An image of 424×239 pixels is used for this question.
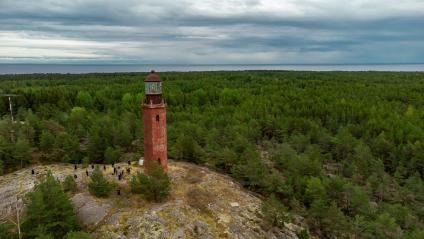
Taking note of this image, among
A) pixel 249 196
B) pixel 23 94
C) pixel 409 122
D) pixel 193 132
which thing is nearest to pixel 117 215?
pixel 249 196

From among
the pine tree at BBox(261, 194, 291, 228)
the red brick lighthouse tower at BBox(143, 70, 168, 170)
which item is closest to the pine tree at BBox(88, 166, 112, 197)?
the red brick lighthouse tower at BBox(143, 70, 168, 170)

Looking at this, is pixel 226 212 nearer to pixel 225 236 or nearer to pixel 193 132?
pixel 225 236

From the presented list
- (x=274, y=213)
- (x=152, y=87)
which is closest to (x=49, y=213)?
(x=152, y=87)

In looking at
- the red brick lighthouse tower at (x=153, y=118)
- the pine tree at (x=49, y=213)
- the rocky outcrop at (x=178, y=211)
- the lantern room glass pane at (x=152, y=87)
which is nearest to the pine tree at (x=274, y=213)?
the rocky outcrop at (x=178, y=211)

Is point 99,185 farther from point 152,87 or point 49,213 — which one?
point 152,87

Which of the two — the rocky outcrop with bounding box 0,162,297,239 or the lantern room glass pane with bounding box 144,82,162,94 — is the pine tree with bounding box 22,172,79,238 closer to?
the rocky outcrop with bounding box 0,162,297,239

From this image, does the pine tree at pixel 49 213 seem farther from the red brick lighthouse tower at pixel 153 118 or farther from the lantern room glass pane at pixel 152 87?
the lantern room glass pane at pixel 152 87

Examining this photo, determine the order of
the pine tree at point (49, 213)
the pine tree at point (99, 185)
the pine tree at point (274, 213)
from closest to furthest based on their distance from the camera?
1. the pine tree at point (49, 213)
2. the pine tree at point (99, 185)
3. the pine tree at point (274, 213)
